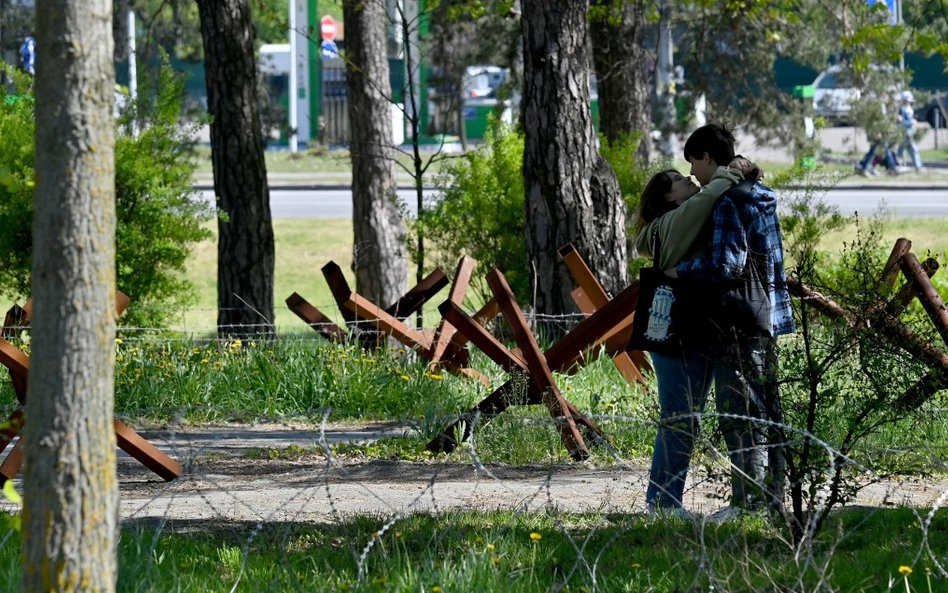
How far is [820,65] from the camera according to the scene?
3166 cm

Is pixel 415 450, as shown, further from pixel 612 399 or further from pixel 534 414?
pixel 612 399

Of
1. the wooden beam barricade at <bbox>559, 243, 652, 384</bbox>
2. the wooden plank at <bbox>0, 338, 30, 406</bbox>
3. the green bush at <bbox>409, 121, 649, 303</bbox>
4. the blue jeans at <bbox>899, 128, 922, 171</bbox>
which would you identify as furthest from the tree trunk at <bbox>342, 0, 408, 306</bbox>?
the blue jeans at <bbox>899, 128, 922, 171</bbox>

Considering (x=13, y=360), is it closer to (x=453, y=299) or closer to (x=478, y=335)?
(x=478, y=335)

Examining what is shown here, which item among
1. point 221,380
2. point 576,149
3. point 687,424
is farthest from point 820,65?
point 687,424

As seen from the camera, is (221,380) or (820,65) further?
(820,65)

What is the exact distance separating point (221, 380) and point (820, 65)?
83.3 ft

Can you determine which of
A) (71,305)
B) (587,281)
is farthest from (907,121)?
(71,305)

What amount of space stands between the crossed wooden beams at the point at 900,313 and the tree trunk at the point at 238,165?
5.16m

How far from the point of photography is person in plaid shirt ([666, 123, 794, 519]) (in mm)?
5117

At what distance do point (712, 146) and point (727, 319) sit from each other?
0.67m

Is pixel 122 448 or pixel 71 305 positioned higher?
pixel 71 305

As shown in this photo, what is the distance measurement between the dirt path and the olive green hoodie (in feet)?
2.86

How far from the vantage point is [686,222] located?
5.31 m

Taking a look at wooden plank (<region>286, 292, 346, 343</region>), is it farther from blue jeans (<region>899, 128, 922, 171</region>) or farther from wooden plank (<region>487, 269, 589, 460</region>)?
blue jeans (<region>899, 128, 922, 171</region>)
